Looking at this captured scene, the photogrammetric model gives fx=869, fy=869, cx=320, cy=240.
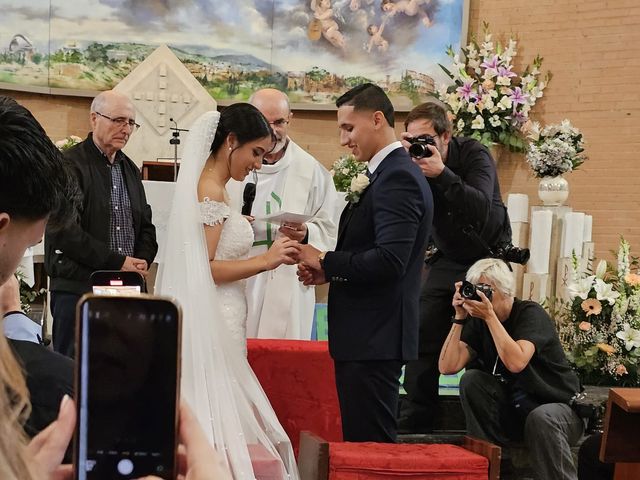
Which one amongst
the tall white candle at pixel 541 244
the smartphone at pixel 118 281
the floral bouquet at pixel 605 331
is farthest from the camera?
the tall white candle at pixel 541 244

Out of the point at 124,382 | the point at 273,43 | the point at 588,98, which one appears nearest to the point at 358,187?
the point at 124,382

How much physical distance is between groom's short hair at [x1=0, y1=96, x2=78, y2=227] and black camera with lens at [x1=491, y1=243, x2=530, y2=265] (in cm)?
344

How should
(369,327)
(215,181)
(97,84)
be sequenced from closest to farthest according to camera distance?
1. (369,327)
2. (215,181)
3. (97,84)

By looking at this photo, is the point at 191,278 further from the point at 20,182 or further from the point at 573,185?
the point at 573,185

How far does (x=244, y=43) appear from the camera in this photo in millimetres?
8883

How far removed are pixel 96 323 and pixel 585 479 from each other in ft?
10.5

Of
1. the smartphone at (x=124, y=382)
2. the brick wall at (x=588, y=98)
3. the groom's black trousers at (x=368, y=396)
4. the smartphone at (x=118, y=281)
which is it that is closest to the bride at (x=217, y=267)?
the groom's black trousers at (x=368, y=396)

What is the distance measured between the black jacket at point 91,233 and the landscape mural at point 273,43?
447cm

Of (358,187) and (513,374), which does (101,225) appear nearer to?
(358,187)

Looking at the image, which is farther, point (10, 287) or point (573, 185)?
point (573, 185)

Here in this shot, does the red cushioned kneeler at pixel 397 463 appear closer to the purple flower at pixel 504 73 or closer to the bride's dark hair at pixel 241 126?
the bride's dark hair at pixel 241 126

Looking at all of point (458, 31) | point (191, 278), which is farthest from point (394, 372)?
point (458, 31)

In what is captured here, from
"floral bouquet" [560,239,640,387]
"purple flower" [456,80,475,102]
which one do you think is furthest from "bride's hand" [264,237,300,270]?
"purple flower" [456,80,475,102]

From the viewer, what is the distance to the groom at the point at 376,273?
3275mm
